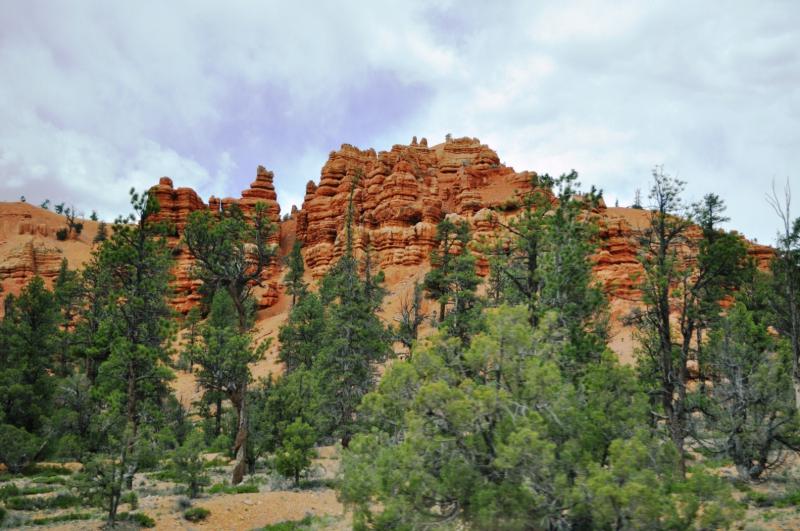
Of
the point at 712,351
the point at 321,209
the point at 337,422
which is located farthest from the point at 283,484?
the point at 321,209

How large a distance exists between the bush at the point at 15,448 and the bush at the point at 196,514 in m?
13.3

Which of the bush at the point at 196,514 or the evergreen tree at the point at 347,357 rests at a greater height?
the evergreen tree at the point at 347,357

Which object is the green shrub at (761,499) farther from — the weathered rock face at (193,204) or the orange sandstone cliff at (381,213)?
the weathered rock face at (193,204)

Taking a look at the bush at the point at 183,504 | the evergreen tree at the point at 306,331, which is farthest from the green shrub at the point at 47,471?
the evergreen tree at the point at 306,331

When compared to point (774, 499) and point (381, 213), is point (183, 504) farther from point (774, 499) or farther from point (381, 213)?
point (381, 213)

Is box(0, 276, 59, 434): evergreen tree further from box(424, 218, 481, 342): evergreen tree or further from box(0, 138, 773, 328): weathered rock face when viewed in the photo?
box(0, 138, 773, 328): weathered rock face

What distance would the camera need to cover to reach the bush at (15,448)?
70.2 feet

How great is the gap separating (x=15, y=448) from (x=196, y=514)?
45.0 feet

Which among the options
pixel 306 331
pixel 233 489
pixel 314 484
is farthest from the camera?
pixel 306 331

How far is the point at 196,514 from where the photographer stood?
13.7 meters

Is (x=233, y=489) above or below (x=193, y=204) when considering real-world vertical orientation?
below

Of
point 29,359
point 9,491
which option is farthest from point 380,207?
point 9,491

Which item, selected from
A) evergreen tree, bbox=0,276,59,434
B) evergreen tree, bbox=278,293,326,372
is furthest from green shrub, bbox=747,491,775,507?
evergreen tree, bbox=0,276,59,434

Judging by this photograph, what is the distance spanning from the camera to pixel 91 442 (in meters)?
21.1
